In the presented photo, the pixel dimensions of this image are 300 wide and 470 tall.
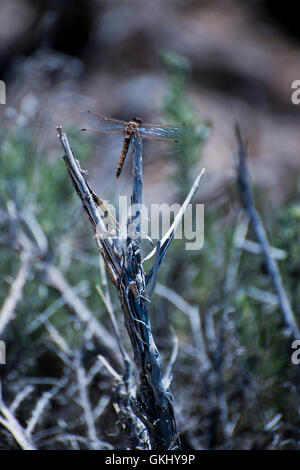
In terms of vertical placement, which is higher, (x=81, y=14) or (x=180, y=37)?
(x=81, y=14)

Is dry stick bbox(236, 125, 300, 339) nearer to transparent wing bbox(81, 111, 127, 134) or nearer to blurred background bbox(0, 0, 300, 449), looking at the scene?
blurred background bbox(0, 0, 300, 449)

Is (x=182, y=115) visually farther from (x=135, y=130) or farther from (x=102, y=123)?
(x=135, y=130)

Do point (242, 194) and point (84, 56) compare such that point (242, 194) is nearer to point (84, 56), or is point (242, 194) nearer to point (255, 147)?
point (255, 147)

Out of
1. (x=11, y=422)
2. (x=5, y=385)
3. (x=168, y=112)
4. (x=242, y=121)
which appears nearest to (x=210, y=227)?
(x=168, y=112)

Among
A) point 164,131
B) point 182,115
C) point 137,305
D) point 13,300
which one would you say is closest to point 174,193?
point 182,115

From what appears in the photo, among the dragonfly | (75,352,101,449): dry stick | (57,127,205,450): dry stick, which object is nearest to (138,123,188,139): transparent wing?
the dragonfly

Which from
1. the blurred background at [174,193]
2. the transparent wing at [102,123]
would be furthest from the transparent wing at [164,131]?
the blurred background at [174,193]
